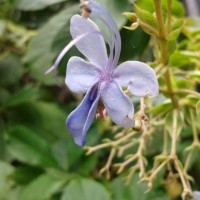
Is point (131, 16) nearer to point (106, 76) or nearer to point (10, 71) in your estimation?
point (106, 76)

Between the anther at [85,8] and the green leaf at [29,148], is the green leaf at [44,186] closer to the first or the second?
the green leaf at [29,148]

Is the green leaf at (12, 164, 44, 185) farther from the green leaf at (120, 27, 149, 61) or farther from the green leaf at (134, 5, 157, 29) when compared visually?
the green leaf at (134, 5, 157, 29)

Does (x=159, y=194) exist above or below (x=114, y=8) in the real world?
below

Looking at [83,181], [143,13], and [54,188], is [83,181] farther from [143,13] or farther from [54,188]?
[143,13]

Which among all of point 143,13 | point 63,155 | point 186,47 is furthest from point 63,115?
point 143,13

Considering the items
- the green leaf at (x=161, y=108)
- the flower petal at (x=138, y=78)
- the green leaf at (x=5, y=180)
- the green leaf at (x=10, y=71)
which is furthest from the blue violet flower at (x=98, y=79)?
the green leaf at (x=10, y=71)

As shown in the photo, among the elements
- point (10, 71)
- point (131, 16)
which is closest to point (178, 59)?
point (131, 16)

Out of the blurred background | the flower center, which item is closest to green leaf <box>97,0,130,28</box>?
the blurred background
